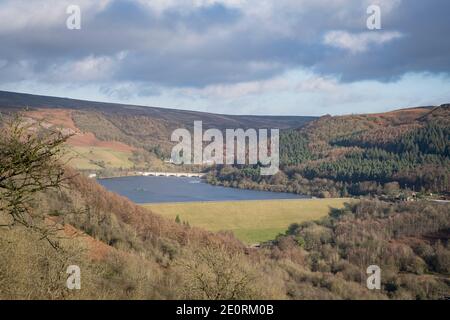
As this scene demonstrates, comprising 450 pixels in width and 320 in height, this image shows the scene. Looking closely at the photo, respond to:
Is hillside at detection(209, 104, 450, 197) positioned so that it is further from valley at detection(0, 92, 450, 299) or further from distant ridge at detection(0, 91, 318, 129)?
distant ridge at detection(0, 91, 318, 129)

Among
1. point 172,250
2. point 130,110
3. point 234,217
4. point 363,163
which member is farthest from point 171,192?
point 130,110

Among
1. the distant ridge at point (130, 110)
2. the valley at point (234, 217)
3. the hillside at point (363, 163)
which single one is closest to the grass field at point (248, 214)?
the valley at point (234, 217)

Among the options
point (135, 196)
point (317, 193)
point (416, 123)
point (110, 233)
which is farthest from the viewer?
point (416, 123)

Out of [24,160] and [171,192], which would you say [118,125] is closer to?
[171,192]

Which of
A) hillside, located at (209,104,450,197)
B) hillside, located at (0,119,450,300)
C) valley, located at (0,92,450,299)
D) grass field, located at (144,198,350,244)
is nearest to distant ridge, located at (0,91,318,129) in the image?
valley, located at (0,92,450,299)

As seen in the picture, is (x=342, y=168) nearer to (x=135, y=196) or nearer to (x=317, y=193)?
(x=317, y=193)
